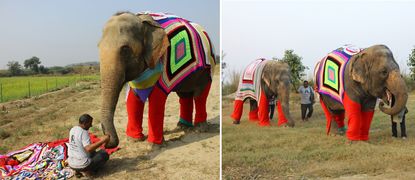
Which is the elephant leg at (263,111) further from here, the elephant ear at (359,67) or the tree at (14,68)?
the tree at (14,68)

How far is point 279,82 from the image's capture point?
6547 millimetres

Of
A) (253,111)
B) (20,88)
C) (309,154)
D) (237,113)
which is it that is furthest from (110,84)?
(20,88)

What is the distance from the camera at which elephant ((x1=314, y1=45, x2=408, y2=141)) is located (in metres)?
4.60

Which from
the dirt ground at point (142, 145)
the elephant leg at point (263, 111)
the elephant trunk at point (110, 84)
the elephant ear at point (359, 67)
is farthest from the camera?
the elephant leg at point (263, 111)

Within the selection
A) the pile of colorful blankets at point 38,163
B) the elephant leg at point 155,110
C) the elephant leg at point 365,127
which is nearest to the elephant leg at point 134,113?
the elephant leg at point 155,110

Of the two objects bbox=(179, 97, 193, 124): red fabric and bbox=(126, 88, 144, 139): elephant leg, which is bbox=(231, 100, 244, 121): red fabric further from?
bbox=(126, 88, 144, 139): elephant leg

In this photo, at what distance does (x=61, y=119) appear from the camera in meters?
7.06

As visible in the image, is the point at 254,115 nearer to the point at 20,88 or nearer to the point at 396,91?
the point at 396,91

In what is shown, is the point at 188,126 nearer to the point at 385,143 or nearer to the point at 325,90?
the point at 325,90

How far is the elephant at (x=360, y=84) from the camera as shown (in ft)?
15.1

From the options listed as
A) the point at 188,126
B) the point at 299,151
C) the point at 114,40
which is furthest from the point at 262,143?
the point at 114,40

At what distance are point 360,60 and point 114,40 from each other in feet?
10.0

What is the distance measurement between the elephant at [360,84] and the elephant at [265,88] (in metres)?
0.92

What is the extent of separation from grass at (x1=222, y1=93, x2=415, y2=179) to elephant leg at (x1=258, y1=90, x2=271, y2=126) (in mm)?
461
